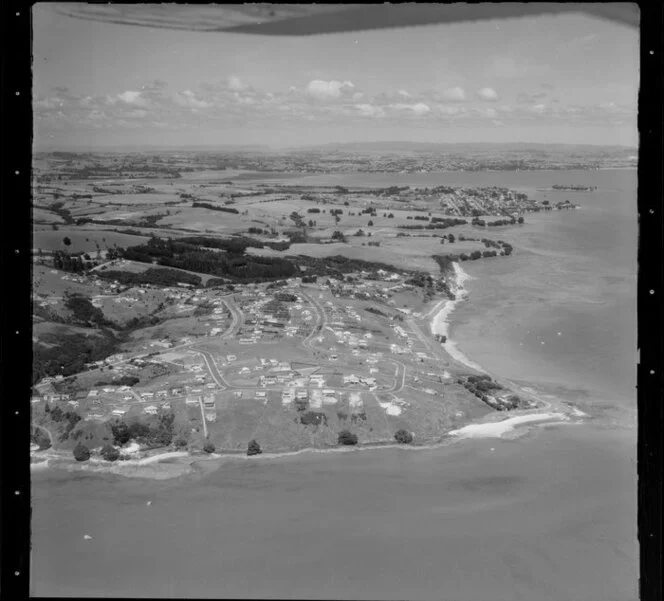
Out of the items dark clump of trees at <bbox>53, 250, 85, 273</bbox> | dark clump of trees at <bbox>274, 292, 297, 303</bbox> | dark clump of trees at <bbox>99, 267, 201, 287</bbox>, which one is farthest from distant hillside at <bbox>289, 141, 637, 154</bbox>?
dark clump of trees at <bbox>53, 250, 85, 273</bbox>

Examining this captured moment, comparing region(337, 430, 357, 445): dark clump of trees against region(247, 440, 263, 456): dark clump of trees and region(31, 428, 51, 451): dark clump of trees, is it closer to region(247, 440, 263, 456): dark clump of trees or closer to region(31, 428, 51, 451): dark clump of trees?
region(247, 440, 263, 456): dark clump of trees

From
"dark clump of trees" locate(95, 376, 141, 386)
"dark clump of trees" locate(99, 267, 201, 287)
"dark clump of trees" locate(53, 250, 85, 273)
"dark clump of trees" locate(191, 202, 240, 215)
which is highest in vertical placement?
"dark clump of trees" locate(191, 202, 240, 215)

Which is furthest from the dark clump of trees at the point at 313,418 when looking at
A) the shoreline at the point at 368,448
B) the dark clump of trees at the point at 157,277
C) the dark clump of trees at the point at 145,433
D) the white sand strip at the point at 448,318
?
the dark clump of trees at the point at 157,277

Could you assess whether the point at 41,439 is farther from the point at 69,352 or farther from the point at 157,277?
the point at 157,277

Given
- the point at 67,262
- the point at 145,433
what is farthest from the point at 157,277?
the point at 145,433

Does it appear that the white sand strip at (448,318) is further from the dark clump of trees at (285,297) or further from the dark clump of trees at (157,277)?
the dark clump of trees at (157,277)

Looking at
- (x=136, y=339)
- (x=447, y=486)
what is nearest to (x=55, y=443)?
(x=136, y=339)
